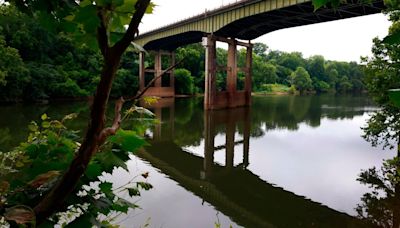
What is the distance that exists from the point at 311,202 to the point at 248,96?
30005 mm

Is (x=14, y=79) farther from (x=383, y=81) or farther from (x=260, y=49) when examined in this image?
(x=260, y=49)

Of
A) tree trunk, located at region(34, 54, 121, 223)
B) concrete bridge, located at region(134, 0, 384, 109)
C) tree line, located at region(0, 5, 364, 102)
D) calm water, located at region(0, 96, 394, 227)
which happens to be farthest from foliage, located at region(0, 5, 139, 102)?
tree trunk, located at region(34, 54, 121, 223)

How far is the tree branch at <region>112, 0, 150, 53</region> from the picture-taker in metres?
0.95

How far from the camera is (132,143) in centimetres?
141

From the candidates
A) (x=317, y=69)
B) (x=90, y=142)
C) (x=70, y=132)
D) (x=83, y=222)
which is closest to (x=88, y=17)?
(x=90, y=142)

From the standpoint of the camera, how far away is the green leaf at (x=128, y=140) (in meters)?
1.40

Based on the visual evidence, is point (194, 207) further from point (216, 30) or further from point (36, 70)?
point (36, 70)

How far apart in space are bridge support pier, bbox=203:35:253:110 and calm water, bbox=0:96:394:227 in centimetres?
1165

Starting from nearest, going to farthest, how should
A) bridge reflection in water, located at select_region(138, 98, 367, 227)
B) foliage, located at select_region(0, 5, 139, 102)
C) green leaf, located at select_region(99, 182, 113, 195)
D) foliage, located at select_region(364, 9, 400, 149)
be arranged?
green leaf, located at select_region(99, 182, 113, 195) → bridge reflection in water, located at select_region(138, 98, 367, 227) → foliage, located at select_region(364, 9, 400, 149) → foliage, located at select_region(0, 5, 139, 102)

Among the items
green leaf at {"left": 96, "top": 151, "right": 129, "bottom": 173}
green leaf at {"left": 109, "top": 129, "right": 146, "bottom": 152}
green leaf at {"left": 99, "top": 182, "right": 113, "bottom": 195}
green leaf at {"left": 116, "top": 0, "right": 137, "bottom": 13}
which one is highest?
green leaf at {"left": 116, "top": 0, "right": 137, "bottom": 13}

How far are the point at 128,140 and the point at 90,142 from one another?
367 millimetres

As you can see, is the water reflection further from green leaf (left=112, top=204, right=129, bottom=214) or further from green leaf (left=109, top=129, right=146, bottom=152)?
green leaf (left=109, top=129, right=146, bottom=152)

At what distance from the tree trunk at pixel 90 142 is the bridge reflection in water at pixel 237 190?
9.60 feet

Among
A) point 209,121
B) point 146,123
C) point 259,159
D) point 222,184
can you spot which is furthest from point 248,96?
point 146,123
